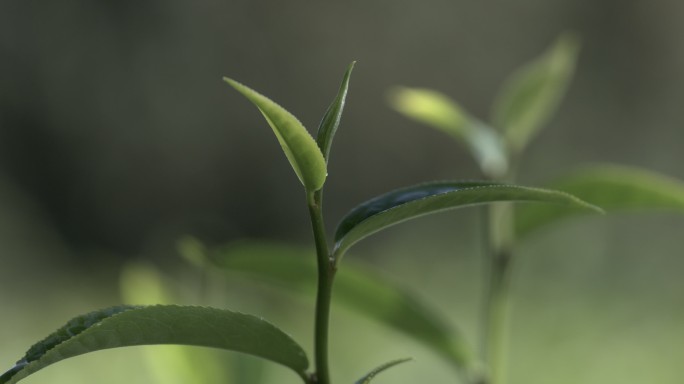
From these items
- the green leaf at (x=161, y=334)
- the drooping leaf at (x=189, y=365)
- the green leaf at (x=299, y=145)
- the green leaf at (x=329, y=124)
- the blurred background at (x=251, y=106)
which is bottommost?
the green leaf at (x=161, y=334)

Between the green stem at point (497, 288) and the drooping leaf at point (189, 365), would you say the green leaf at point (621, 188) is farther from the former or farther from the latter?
the drooping leaf at point (189, 365)

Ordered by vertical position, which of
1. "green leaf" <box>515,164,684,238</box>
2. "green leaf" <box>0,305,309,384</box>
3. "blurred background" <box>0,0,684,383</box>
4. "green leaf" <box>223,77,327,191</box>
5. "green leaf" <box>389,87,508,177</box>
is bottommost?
"green leaf" <box>0,305,309,384</box>

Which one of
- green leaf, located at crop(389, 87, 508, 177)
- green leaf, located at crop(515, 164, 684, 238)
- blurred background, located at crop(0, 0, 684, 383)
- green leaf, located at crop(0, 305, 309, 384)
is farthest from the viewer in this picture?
blurred background, located at crop(0, 0, 684, 383)

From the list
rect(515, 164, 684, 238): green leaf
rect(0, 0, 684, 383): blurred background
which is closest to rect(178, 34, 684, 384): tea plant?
rect(515, 164, 684, 238): green leaf

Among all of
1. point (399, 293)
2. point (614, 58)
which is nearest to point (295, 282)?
point (399, 293)

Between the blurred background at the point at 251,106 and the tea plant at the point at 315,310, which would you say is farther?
the blurred background at the point at 251,106

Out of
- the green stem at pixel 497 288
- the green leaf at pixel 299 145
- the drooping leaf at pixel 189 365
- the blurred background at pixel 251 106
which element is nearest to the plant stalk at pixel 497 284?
the green stem at pixel 497 288

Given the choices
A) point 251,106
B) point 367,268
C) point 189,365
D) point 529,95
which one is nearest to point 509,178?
point 529,95

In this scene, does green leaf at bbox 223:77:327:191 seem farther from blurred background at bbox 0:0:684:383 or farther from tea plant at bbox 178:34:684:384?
blurred background at bbox 0:0:684:383

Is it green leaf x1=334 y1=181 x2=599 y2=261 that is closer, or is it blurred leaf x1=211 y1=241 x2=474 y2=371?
green leaf x1=334 y1=181 x2=599 y2=261
